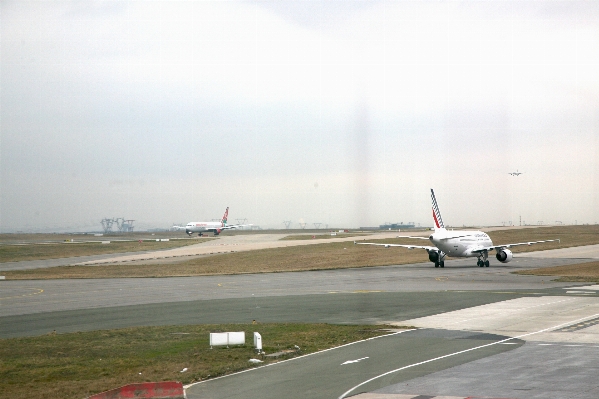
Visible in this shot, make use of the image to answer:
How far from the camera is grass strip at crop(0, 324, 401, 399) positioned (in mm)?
25406

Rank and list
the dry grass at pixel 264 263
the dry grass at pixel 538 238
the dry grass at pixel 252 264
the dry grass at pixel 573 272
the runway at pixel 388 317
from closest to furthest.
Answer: the runway at pixel 388 317
the dry grass at pixel 573 272
the dry grass at pixel 252 264
the dry grass at pixel 264 263
the dry grass at pixel 538 238

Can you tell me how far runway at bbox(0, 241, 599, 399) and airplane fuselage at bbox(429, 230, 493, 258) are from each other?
3039 mm

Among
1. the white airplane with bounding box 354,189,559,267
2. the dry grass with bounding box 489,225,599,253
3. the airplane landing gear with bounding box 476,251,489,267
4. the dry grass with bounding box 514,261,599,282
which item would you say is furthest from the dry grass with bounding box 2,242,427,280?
the dry grass with bounding box 489,225,599,253

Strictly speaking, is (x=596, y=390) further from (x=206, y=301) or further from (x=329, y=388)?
(x=206, y=301)

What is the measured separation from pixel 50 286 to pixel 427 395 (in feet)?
189

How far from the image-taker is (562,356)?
2723cm

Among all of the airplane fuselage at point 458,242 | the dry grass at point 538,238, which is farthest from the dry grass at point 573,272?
the dry grass at point 538,238

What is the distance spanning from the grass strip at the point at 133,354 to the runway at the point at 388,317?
2.19 metres

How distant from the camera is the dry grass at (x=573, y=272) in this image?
66875 millimetres

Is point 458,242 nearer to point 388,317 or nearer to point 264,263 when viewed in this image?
point 264,263

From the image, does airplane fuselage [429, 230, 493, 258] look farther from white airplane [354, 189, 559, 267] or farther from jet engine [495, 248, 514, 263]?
jet engine [495, 248, 514, 263]

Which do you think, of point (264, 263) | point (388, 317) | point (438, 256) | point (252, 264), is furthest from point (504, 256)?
point (388, 317)

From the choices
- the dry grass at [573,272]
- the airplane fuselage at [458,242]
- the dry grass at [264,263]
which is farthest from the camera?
the dry grass at [264,263]

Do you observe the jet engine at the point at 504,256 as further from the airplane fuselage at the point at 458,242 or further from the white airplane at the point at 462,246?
the airplane fuselage at the point at 458,242
